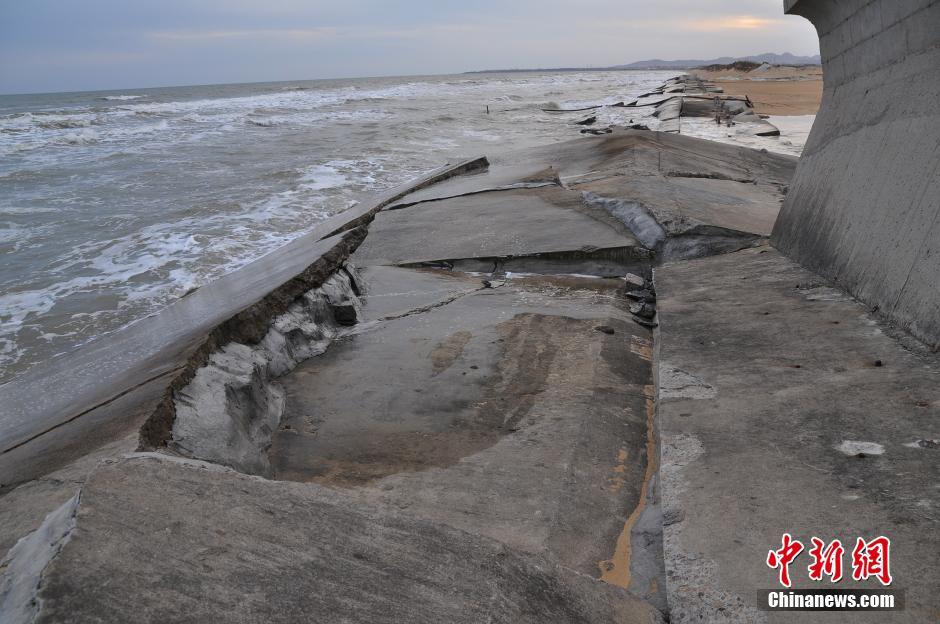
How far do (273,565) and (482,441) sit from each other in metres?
1.29

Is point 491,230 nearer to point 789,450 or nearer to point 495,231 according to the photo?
point 495,231

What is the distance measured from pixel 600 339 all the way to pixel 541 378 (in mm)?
554

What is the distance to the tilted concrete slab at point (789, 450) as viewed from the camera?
1.61 metres

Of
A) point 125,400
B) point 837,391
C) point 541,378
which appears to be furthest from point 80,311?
point 837,391

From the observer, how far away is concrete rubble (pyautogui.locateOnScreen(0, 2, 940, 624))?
5.06 feet

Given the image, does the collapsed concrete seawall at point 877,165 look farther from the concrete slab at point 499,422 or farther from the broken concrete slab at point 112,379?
the broken concrete slab at point 112,379

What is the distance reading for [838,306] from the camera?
124 inches

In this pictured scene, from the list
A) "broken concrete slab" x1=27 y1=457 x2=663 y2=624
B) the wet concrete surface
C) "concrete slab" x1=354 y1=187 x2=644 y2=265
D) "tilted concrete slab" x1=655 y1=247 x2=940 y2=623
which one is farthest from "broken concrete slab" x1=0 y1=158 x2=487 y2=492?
"tilted concrete slab" x1=655 y1=247 x2=940 y2=623

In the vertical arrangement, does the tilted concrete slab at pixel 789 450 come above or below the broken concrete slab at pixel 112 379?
above

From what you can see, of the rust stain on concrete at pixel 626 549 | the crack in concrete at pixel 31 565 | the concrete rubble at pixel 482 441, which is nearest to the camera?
the crack in concrete at pixel 31 565

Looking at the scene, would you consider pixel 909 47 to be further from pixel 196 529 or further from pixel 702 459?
pixel 196 529

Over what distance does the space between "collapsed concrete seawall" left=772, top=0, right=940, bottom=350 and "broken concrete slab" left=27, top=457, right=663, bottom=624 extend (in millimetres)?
1862

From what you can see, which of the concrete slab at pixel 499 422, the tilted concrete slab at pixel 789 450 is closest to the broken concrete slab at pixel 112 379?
the concrete slab at pixel 499 422

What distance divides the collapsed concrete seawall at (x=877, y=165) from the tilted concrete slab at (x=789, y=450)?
0.18 metres
